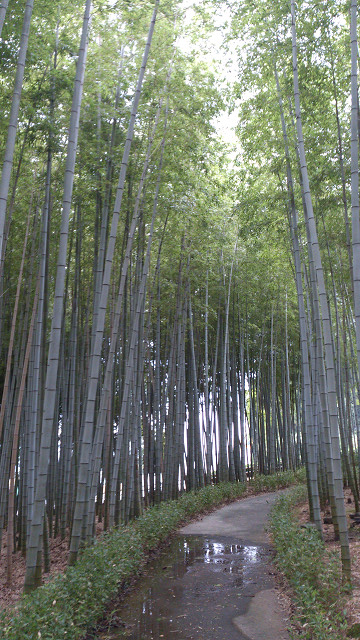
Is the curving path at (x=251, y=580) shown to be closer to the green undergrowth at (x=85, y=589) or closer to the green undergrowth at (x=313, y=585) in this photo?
the green undergrowth at (x=313, y=585)

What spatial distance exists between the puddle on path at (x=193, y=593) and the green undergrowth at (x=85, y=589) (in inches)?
7.0

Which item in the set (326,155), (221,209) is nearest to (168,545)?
(326,155)

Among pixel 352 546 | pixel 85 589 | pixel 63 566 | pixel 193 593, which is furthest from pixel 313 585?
pixel 63 566

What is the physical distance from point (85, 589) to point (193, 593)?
1.29 meters

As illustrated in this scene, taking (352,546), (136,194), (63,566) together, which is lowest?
(63,566)

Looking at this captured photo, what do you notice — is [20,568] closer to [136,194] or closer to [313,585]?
[313,585]

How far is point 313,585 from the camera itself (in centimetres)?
332

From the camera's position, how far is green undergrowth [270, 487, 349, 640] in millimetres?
2607

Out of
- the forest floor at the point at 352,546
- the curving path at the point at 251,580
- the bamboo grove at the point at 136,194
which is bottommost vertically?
the curving path at the point at 251,580

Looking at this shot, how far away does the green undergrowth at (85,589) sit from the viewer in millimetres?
2479

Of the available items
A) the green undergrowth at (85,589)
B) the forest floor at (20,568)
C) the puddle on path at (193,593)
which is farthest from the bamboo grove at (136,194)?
the puddle on path at (193,593)

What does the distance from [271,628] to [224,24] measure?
17.5ft

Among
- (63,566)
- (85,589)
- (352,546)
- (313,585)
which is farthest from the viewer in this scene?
(63,566)

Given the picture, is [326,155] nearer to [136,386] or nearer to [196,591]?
[136,386]
